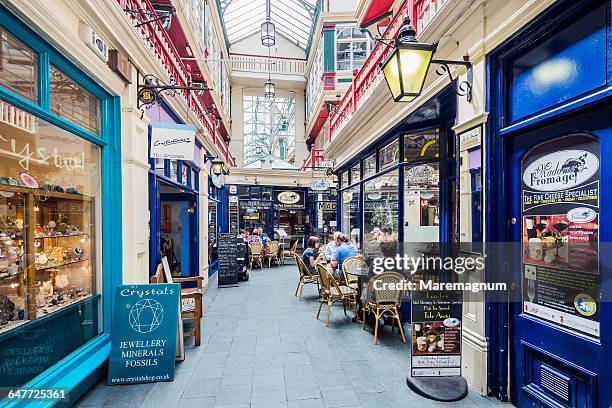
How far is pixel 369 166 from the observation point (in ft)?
24.4

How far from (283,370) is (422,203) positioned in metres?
3.36

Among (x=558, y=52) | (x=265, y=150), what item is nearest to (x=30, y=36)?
(x=558, y=52)

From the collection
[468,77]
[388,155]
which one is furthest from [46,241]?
[388,155]

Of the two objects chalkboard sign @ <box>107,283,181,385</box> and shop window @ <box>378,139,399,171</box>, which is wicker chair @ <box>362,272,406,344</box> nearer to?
shop window @ <box>378,139,399,171</box>

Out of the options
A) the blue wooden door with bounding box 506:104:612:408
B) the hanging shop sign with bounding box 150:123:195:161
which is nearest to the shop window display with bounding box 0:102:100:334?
the hanging shop sign with bounding box 150:123:195:161

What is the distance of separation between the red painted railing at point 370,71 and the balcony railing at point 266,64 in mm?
9257

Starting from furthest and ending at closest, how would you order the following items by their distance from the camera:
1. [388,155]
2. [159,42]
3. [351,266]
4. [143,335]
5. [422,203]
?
[388,155] < [351,266] < [422,203] < [159,42] < [143,335]

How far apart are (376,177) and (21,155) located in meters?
5.66

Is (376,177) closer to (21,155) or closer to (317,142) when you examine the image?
(21,155)

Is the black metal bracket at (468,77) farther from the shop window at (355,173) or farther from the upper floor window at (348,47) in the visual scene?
the upper floor window at (348,47)

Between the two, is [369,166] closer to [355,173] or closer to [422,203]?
[355,173]

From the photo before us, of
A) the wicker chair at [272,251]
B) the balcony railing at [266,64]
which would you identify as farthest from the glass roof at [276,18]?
the wicker chair at [272,251]

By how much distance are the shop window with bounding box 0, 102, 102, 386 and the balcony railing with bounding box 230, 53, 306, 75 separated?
47.0 feet

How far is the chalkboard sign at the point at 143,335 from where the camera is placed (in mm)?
3297
